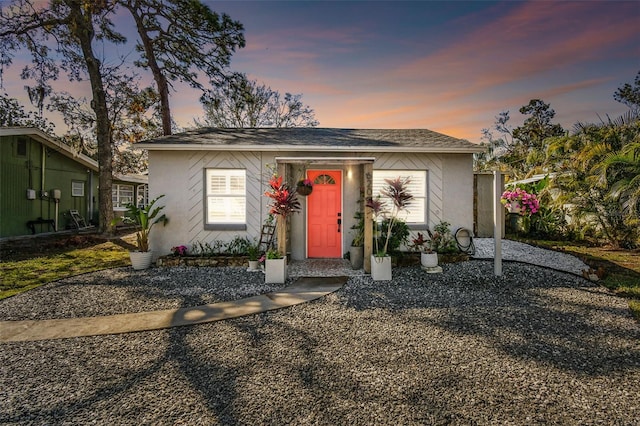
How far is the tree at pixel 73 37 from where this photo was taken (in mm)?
11586

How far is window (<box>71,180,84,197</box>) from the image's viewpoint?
14.9 meters

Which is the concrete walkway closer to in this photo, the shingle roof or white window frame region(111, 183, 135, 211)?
the shingle roof

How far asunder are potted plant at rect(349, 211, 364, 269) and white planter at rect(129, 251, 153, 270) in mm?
5094

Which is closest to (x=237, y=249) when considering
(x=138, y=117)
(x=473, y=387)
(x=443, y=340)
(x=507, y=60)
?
(x=443, y=340)

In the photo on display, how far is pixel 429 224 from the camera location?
26.3 feet

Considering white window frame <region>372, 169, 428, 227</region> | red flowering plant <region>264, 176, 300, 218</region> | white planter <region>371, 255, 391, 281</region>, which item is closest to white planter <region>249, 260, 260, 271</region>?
red flowering plant <region>264, 176, 300, 218</region>

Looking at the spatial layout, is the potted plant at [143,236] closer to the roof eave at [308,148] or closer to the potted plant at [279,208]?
the roof eave at [308,148]

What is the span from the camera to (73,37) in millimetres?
12477

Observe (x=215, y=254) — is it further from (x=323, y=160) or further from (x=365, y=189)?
(x=365, y=189)

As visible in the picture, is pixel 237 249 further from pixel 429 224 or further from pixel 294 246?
pixel 429 224

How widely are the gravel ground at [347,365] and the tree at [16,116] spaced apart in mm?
21736

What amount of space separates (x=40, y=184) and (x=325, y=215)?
13.1 metres

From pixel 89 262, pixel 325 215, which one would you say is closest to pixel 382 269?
pixel 325 215

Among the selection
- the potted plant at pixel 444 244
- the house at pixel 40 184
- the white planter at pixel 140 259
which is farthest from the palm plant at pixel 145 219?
the house at pixel 40 184
